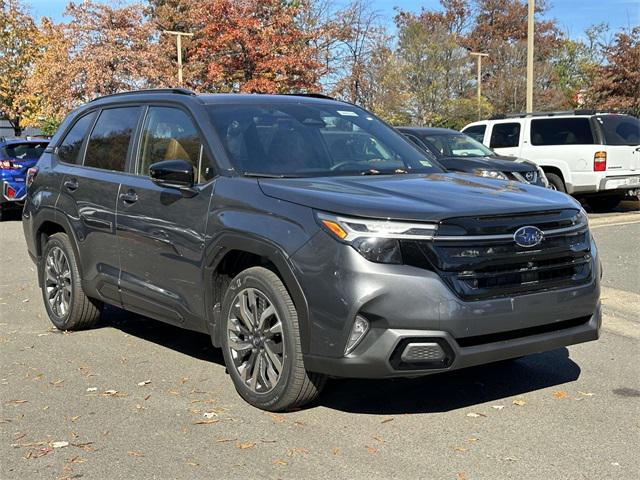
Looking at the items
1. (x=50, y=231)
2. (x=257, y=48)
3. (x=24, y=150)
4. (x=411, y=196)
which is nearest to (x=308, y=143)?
(x=411, y=196)

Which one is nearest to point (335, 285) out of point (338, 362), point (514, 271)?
point (338, 362)

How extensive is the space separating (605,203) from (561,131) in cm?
230

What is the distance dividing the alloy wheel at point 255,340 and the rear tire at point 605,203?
12.8m

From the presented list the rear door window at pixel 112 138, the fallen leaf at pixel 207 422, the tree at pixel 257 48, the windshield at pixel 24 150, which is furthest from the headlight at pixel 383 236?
the tree at pixel 257 48

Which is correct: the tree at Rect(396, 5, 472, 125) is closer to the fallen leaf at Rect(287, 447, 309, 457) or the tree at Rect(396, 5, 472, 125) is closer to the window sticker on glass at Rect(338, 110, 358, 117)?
the window sticker on glass at Rect(338, 110, 358, 117)

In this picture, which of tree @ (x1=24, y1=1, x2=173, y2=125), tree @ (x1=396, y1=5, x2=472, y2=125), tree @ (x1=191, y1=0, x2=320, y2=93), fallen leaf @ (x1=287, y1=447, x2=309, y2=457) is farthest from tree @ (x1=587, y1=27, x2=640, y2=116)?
fallen leaf @ (x1=287, y1=447, x2=309, y2=457)

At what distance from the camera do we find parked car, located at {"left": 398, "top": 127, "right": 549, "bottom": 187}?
11508 mm

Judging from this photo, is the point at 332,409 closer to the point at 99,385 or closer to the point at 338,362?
the point at 338,362

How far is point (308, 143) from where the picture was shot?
513cm

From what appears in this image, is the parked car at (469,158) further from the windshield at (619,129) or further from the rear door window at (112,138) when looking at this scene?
the rear door window at (112,138)

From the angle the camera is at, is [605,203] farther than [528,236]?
Yes

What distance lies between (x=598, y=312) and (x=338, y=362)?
5.39 ft

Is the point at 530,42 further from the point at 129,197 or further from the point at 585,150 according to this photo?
the point at 129,197

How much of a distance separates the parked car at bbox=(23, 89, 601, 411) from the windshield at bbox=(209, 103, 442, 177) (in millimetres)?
15
